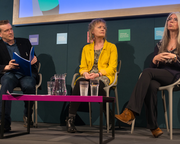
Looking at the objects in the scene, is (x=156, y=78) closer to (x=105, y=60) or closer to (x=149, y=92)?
(x=149, y=92)

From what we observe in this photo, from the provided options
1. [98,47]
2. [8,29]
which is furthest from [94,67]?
[8,29]

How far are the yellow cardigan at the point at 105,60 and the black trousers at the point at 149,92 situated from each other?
54 cm

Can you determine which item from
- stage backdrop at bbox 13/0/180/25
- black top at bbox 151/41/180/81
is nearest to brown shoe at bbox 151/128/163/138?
black top at bbox 151/41/180/81

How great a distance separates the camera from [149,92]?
2055 millimetres

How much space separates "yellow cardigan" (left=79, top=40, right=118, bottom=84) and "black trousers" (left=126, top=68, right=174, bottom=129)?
0.54m

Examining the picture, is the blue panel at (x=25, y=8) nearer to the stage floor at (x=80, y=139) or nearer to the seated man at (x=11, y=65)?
the seated man at (x=11, y=65)

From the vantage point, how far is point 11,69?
2.43 metres

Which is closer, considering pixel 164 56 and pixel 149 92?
pixel 149 92

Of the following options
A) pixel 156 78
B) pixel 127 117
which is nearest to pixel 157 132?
pixel 127 117

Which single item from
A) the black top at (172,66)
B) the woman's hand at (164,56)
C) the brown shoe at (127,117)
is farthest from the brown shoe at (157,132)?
the woman's hand at (164,56)

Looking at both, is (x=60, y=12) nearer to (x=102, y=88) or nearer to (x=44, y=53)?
(x=44, y=53)

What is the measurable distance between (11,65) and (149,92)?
1.47 metres

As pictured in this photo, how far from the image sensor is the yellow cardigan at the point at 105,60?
8.37 feet

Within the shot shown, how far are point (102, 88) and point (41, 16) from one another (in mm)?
1719
